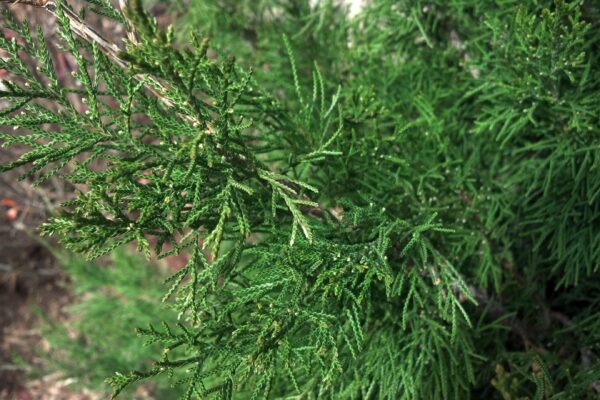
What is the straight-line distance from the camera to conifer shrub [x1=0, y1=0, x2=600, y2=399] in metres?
1.04

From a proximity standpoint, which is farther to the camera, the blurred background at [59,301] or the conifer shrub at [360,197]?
the blurred background at [59,301]

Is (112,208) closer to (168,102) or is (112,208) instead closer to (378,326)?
(168,102)

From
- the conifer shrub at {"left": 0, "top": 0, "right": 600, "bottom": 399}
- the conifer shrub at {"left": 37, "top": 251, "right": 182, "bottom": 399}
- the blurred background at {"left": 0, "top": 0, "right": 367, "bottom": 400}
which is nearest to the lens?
the conifer shrub at {"left": 0, "top": 0, "right": 600, "bottom": 399}

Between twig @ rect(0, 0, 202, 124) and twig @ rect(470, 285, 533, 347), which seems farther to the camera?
twig @ rect(470, 285, 533, 347)

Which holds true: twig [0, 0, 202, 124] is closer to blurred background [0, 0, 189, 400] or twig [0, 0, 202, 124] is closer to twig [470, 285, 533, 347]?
twig [470, 285, 533, 347]

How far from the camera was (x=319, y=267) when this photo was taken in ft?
4.07

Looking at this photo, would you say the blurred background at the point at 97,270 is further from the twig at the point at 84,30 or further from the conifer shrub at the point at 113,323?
the twig at the point at 84,30

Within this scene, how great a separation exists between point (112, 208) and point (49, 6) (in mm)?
419

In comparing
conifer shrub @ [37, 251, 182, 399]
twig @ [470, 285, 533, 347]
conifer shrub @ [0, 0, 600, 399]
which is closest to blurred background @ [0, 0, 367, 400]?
conifer shrub @ [37, 251, 182, 399]

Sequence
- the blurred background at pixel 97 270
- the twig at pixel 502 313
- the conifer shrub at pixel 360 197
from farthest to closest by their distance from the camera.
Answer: the blurred background at pixel 97 270, the twig at pixel 502 313, the conifer shrub at pixel 360 197

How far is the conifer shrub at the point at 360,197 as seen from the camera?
104cm

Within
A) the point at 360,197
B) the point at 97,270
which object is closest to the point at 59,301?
the point at 97,270

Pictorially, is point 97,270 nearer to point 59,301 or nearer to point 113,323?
point 113,323

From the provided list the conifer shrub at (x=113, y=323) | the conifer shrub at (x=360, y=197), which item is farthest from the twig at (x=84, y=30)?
the conifer shrub at (x=113, y=323)
